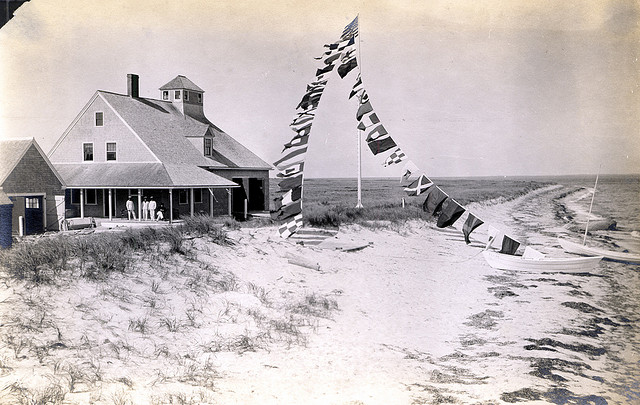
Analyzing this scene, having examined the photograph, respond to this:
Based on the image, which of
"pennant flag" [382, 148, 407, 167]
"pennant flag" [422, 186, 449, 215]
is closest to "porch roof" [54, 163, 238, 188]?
"pennant flag" [382, 148, 407, 167]

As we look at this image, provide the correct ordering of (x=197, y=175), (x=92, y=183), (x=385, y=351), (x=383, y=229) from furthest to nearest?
(x=383, y=229)
(x=197, y=175)
(x=92, y=183)
(x=385, y=351)

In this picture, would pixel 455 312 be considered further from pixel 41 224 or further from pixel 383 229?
pixel 41 224

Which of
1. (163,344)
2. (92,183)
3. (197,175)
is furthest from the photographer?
(197,175)

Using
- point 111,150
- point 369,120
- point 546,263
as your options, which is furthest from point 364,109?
point 111,150

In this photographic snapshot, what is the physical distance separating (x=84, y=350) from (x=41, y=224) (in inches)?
65.8

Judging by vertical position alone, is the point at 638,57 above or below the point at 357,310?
above

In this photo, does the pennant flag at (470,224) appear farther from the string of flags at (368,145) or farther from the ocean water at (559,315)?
the ocean water at (559,315)

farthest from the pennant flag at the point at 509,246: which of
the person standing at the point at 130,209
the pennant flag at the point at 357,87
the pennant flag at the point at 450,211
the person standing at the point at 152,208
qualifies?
the person standing at the point at 130,209

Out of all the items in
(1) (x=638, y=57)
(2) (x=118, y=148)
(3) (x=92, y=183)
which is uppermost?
(1) (x=638, y=57)

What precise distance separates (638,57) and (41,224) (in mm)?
8833

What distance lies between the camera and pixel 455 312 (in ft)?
23.4

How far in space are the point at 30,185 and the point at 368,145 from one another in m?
4.51

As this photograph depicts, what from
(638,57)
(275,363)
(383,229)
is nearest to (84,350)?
(275,363)

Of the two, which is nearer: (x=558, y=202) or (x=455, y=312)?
(x=455, y=312)
